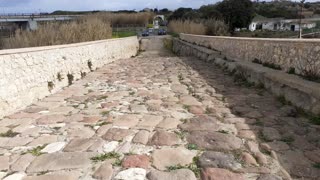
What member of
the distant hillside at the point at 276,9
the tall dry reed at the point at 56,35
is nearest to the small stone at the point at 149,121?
the tall dry reed at the point at 56,35

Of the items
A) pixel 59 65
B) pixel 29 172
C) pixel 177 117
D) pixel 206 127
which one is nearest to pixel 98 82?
pixel 59 65

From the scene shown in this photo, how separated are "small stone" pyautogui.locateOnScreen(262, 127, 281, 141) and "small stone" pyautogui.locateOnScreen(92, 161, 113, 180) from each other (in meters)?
1.80

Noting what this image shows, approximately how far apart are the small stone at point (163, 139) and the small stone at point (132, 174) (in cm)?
63

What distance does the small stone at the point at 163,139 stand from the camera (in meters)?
3.41

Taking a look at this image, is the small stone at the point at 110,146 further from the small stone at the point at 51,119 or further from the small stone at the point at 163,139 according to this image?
the small stone at the point at 51,119

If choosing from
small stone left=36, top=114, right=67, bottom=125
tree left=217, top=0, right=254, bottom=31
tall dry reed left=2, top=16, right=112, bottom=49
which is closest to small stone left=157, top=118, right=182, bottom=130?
small stone left=36, top=114, right=67, bottom=125

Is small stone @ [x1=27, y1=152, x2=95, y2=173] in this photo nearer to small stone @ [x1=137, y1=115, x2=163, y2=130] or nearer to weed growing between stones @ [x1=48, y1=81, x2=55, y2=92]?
small stone @ [x1=137, y1=115, x2=163, y2=130]

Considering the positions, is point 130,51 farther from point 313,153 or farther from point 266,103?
point 313,153

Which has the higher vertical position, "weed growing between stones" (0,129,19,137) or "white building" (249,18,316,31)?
"white building" (249,18,316,31)

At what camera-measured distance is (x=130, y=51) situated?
18.0 m

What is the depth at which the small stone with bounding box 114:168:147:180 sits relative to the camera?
267cm

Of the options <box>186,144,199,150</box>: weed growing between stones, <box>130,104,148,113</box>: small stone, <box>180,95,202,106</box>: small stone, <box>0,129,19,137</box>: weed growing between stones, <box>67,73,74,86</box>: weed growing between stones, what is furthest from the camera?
<box>67,73,74,86</box>: weed growing between stones

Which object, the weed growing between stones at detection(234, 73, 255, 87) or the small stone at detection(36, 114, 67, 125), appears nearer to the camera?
the small stone at detection(36, 114, 67, 125)

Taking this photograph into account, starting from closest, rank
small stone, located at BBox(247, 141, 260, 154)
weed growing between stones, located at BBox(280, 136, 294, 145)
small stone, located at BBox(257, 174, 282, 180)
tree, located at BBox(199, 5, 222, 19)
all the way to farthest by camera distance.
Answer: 1. small stone, located at BBox(257, 174, 282, 180)
2. small stone, located at BBox(247, 141, 260, 154)
3. weed growing between stones, located at BBox(280, 136, 294, 145)
4. tree, located at BBox(199, 5, 222, 19)
